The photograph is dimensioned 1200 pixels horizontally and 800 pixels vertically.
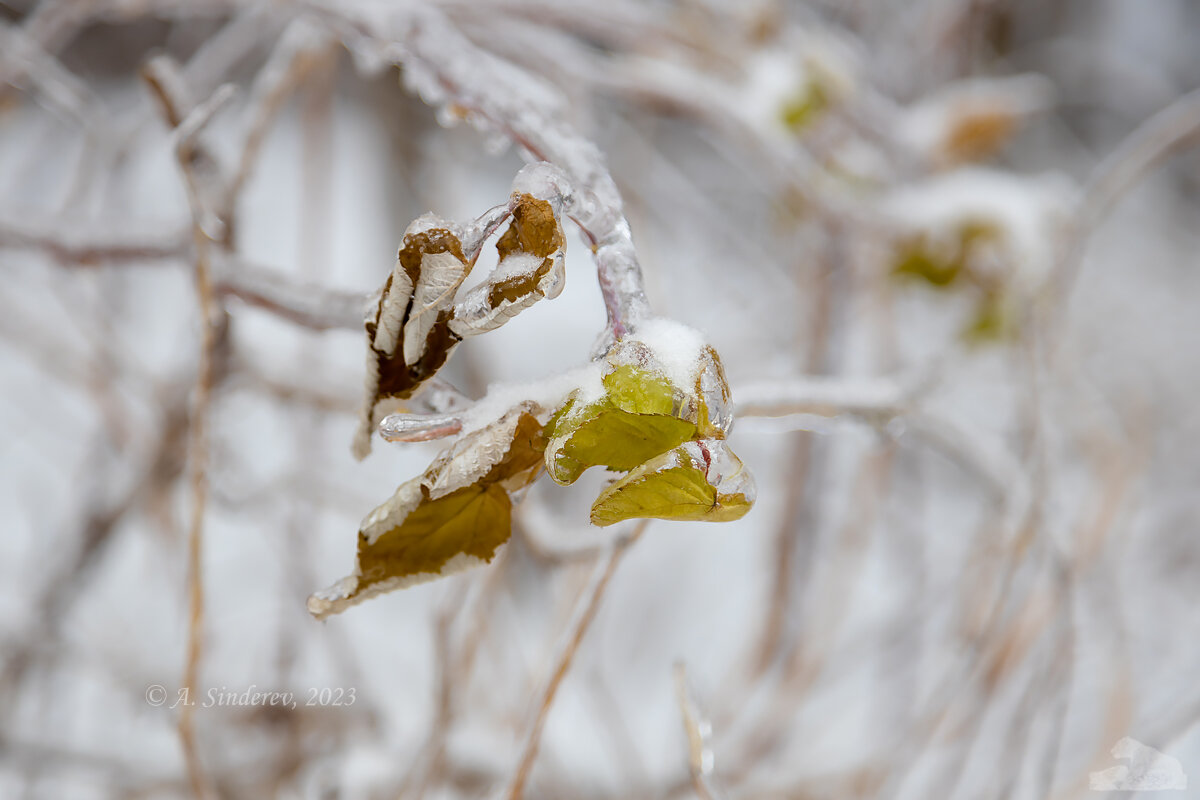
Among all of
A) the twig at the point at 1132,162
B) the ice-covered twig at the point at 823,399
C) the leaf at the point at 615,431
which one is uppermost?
the twig at the point at 1132,162

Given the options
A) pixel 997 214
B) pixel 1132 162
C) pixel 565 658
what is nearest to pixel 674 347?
pixel 565 658

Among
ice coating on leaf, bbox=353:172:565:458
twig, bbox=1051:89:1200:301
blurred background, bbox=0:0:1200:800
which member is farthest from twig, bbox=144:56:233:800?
twig, bbox=1051:89:1200:301

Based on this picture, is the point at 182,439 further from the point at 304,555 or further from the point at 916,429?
the point at 916,429

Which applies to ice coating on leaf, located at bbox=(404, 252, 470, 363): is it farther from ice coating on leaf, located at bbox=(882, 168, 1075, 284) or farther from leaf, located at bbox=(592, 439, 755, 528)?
ice coating on leaf, located at bbox=(882, 168, 1075, 284)

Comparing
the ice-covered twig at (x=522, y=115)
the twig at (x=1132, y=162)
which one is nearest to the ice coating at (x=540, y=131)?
the ice-covered twig at (x=522, y=115)

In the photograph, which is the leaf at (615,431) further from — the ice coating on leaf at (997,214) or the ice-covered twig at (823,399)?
the ice coating on leaf at (997,214)

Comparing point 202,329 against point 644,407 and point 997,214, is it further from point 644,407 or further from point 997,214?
point 997,214


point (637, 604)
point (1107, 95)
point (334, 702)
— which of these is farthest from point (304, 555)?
point (1107, 95)
